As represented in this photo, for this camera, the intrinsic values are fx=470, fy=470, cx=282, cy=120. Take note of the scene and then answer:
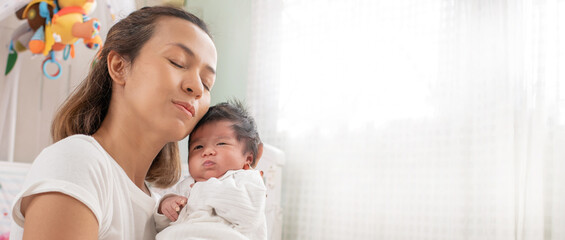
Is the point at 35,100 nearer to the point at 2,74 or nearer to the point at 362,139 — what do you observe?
the point at 2,74

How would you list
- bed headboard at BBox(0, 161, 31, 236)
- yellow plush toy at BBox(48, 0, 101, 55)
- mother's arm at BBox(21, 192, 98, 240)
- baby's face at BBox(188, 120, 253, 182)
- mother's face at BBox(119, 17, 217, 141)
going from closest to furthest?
mother's arm at BBox(21, 192, 98, 240) → mother's face at BBox(119, 17, 217, 141) → baby's face at BBox(188, 120, 253, 182) → bed headboard at BBox(0, 161, 31, 236) → yellow plush toy at BBox(48, 0, 101, 55)

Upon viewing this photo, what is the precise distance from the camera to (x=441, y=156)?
6.70 ft

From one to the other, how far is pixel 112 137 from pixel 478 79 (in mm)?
1639

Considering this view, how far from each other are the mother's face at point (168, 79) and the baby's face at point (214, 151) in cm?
17

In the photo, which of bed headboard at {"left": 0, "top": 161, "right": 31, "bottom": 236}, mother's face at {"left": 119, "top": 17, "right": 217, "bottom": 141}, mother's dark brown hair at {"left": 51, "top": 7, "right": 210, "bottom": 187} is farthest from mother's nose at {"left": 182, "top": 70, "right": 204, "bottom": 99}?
bed headboard at {"left": 0, "top": 161, "right": 31, "bottom": 236}

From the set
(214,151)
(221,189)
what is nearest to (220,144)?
(214,151)

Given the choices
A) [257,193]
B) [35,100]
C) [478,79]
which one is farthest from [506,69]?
[35,100]

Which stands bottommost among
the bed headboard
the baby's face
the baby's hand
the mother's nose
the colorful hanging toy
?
the bed headboard

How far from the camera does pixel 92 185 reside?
63 cm

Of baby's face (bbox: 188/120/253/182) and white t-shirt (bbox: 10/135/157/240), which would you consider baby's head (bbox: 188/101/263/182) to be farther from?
white t-shirt (bbox: 10/135/157/240)

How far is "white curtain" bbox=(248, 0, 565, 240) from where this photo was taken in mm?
1803

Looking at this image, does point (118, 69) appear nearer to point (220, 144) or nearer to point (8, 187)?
point (220, 144)

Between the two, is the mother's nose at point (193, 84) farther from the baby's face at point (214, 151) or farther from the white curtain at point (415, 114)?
the white curtain at point (415, 114)

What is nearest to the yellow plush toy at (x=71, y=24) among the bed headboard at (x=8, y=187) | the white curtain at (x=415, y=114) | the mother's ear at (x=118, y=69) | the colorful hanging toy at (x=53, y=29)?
the colorful hanging toy at (x=53, y=29)
